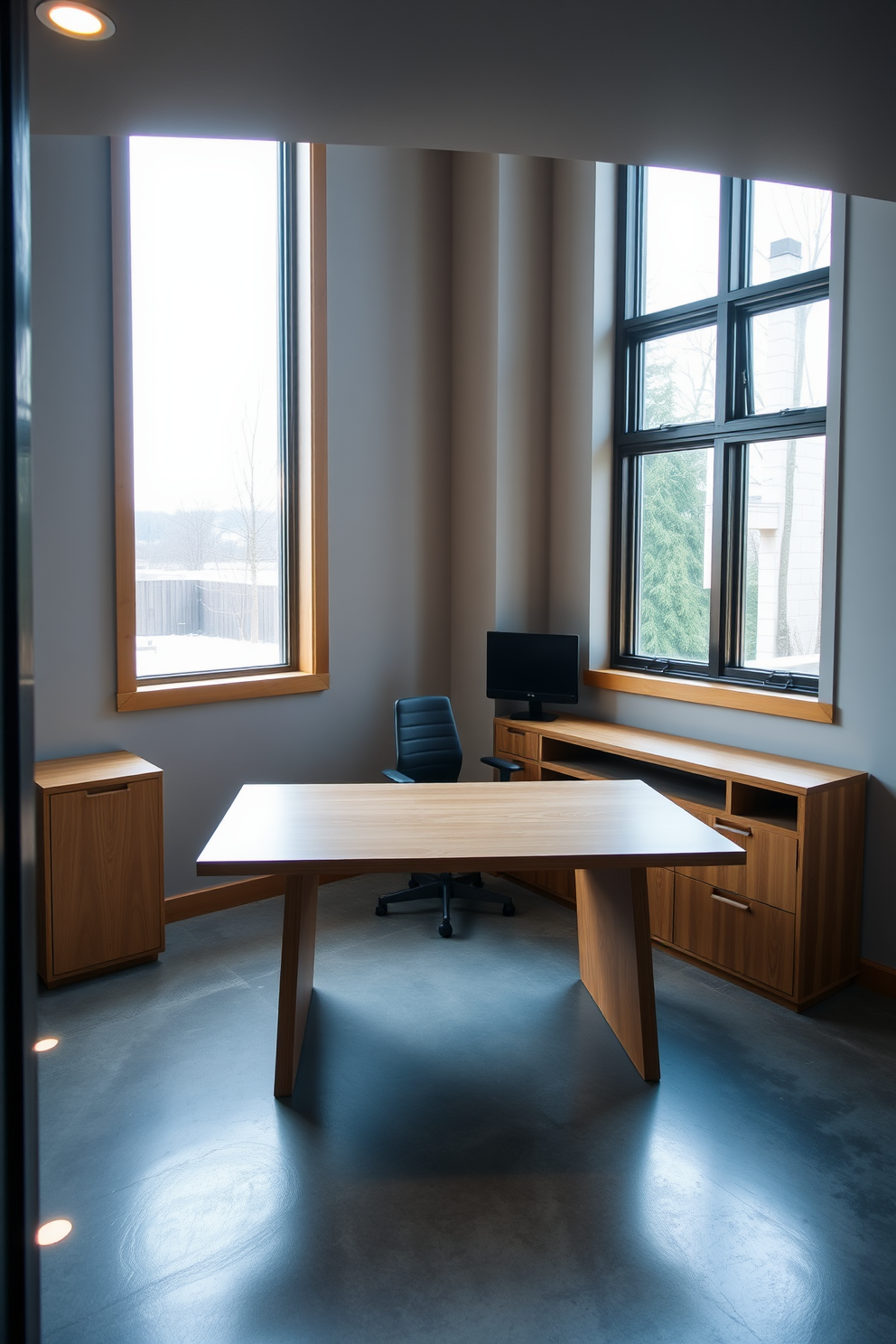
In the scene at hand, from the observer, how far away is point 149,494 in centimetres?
457

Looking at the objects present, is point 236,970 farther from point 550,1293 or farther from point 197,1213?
point 550,1293

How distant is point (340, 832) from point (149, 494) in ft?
7.65

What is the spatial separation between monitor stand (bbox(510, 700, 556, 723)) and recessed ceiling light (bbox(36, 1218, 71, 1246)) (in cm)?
324

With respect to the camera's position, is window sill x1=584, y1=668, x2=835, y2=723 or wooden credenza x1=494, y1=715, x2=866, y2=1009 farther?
window sill x1=584, y1=668, x2=835, y2=723

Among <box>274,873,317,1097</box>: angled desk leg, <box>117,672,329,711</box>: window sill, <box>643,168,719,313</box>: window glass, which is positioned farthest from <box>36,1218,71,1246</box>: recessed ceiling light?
<box>643,168,719,313</box>: window glass

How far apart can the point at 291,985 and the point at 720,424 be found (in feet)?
10.8

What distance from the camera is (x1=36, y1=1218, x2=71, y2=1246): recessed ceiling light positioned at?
7.87 feet

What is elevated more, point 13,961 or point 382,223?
point 382,223

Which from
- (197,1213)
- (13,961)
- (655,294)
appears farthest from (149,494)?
(13,961)

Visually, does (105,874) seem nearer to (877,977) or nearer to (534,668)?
(534,668)

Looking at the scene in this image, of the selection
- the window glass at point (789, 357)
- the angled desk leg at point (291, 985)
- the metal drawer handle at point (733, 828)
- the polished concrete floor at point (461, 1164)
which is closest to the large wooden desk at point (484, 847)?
the angled desk leg at point (291, 985)

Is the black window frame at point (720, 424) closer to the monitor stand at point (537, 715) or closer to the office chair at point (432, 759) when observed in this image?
the monitor stand at point (537, 715)

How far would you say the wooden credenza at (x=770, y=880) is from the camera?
3676 mm

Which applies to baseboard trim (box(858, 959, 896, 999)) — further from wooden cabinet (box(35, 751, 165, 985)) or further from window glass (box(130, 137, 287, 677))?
window glass (box(130, 137, 287, 677))
